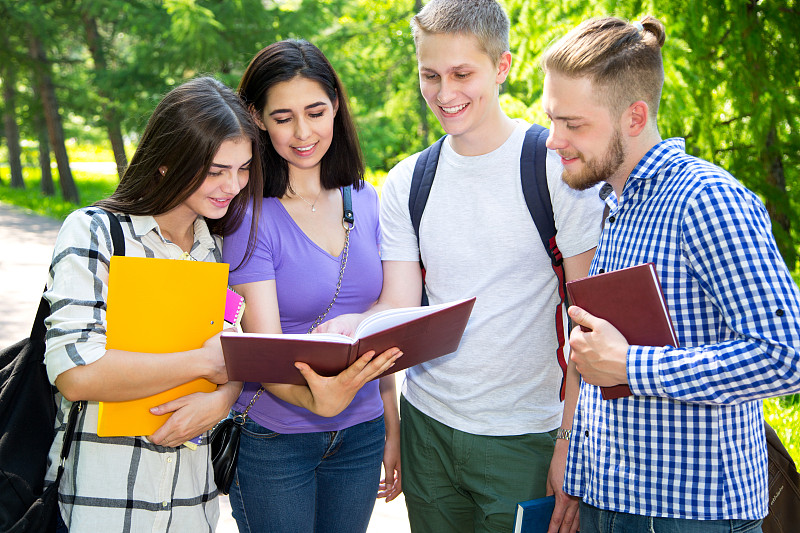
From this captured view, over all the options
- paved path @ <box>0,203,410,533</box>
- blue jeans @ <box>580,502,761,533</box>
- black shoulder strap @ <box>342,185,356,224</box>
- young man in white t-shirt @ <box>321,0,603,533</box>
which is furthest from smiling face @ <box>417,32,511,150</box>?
paved path @ <box>0,203,410,533</box>

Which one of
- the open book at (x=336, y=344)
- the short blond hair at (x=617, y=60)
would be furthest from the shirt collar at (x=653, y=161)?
the open book at (x=336, y=344)

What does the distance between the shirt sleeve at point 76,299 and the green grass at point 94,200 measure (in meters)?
0.58

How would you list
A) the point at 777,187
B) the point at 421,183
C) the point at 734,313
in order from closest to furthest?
the point at 734,313 → the point at 421,183 → the point at 777,187

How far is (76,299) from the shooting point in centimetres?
193

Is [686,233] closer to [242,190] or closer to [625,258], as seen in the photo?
[625,258]

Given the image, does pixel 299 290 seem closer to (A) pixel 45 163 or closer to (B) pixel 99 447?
(B) pixel 99 447

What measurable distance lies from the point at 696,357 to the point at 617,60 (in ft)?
2.79

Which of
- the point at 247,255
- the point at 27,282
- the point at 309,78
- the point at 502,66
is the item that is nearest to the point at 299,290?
the point at 247,255

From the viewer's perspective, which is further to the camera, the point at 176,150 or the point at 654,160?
the point at 176,150

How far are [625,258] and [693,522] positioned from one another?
683mm

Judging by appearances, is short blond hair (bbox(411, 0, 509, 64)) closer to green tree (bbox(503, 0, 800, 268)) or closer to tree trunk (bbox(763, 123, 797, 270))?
green tree (bbox(503, 0, 800, 268))

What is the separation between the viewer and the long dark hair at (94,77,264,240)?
216cm

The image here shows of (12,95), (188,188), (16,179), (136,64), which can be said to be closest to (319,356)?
(188,188)

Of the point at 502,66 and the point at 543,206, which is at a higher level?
the point at 502,66
